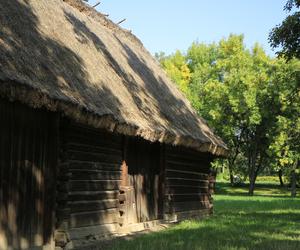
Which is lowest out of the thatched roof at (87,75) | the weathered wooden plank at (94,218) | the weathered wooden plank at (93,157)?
the weathered wooden plank at (94,218)

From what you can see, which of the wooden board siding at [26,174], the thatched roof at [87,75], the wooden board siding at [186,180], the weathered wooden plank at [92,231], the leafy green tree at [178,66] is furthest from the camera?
the leafy green tree at [178,66]

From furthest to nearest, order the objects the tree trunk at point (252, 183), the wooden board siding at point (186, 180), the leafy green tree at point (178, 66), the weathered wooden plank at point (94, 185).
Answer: the leafy green tree at point (178, 66) < the tree trunk at point (252, 183) < the wooden board siding at point (186, 180) < the weathered wooden plank at point (94, 185)

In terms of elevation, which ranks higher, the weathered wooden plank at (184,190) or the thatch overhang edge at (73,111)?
the thatch overhang edge at (73,111)

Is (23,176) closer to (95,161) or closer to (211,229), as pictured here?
(95,161)

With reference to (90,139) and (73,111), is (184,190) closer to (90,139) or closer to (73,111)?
(90,139)

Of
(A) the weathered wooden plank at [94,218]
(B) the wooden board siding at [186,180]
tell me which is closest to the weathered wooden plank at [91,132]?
(A) the weathered wooden plank at [94,218]

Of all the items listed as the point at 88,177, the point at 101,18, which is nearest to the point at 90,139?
the point at 88,177

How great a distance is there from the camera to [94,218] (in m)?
12.2

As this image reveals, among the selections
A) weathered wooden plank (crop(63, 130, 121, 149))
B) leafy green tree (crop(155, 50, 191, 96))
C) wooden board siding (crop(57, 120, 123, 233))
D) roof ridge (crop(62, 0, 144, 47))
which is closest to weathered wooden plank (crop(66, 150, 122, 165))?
wooden board siding (crop(57, 120, 123, 233))

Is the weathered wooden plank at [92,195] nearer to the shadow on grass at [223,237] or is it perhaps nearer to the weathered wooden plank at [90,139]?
the weathered wooden plank at [90,139]

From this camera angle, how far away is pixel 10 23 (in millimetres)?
10188

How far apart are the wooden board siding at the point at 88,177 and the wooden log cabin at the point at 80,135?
0.08 ft

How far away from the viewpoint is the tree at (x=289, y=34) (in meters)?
15.2

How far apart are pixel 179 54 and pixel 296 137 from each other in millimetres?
17493
